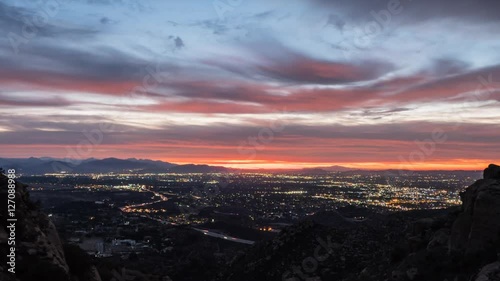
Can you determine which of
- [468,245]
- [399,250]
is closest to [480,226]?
[468,245]

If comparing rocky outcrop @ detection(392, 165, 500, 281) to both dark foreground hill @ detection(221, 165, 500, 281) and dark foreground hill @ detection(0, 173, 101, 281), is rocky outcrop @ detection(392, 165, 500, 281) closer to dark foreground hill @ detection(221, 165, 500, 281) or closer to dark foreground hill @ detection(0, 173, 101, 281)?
dark foreground hill @ detection(221, 165, 500, 281)

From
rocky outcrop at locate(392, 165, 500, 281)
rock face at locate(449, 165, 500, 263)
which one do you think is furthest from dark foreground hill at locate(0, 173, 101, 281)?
rock face at locate(449, 165, 500, 263)

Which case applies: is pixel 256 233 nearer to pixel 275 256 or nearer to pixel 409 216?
pixel 409 216

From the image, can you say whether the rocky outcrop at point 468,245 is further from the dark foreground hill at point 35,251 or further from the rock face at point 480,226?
the dark foreground hill at point 35,251

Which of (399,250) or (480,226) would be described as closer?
(480,226)

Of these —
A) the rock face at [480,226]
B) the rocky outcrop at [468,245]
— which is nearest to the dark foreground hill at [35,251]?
the rocky outcrop at [468,245]

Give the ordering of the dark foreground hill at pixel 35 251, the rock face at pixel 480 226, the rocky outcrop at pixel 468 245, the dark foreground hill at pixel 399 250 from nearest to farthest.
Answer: the dark foreground hill at pixel 35 251
the rocky outcrop at pixel 468 245
the rock face at pixel 480 226
the dark foreground hill at pixel 399 250

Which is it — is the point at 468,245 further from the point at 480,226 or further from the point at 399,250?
the point at 399,250

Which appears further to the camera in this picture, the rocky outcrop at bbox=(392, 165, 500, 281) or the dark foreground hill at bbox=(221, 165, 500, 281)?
the dark foreground hill at bbox=(221, 165, 500, 281)
